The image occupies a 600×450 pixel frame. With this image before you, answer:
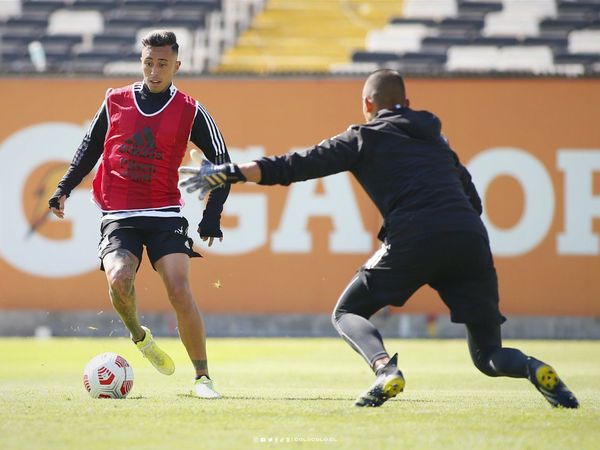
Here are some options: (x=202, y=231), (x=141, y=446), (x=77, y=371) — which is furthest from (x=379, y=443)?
(x=77, y=371)

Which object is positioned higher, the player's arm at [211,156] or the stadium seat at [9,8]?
the player's arm at [211,156]

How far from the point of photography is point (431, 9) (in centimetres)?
2441

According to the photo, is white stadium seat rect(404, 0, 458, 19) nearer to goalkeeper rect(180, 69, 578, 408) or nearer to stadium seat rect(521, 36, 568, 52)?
stadium seat rect(521, 36, 568, 52)

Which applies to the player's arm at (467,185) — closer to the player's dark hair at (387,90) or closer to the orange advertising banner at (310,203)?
the player's dark hair at (387,90)

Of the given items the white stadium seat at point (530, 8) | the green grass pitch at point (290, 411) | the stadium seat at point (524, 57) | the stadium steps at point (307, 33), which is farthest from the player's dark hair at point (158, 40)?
the white stadium seat at point (530, 8)

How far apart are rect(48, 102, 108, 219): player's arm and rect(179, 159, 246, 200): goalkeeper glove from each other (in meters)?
2.20

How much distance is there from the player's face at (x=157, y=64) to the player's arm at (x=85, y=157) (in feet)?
1.34

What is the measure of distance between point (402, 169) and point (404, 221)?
0.98 feet

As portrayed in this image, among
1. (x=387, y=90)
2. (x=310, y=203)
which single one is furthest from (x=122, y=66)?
(x=387, y=90)

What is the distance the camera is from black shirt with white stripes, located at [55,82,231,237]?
9.08 meters

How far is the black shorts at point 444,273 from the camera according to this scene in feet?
24.2

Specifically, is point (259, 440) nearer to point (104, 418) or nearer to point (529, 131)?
point (104, 418)

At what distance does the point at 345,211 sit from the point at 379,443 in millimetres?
11960

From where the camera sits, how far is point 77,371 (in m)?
12.3
